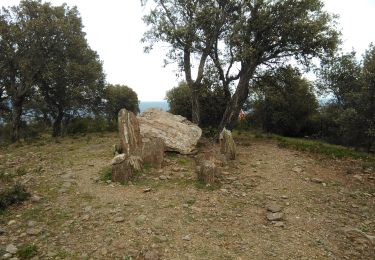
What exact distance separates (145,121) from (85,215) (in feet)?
31.5

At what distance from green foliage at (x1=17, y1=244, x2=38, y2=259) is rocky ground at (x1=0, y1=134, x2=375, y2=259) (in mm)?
36

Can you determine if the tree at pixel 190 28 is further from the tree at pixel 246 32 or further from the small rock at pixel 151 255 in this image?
the small rock at pixel 151 255

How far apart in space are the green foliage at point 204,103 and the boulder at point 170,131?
5025mm

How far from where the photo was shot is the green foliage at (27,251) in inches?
371

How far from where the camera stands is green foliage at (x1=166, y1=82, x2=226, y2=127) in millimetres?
29358

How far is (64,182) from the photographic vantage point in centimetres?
1498

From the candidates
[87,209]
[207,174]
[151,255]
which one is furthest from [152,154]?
[151,255]

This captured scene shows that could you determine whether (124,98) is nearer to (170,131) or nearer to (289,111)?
(289,111)

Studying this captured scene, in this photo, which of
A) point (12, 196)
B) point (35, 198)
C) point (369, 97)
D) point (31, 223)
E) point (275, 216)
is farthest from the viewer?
point (369, 97)

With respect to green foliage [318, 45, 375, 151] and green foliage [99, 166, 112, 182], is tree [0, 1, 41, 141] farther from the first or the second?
green foliage [318, 45, 375, 151]

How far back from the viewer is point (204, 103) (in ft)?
105

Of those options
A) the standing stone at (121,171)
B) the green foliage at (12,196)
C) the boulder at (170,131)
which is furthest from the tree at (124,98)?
the green foliage at (12,196)

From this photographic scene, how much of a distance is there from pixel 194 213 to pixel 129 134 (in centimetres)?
688

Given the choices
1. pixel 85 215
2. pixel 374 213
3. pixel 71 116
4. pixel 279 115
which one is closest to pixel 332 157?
pixel 374 213
